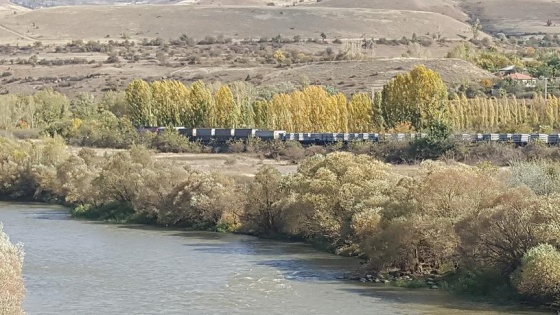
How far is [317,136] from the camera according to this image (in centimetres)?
6894

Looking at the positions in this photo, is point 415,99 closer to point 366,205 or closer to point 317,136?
point 317,136

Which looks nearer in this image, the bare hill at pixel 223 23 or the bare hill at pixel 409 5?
the bare hill at pixel 223 23

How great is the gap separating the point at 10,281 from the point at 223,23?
131600 mm

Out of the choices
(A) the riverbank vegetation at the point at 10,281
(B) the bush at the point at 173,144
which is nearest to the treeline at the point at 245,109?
(B) the bush at the point at 173,144

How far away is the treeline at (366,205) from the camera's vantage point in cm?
2942

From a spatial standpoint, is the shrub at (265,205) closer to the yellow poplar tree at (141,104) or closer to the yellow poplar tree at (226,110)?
the yellow poplar tree at (226,110)

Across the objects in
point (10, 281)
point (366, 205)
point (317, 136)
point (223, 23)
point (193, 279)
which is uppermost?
point (10, 281)

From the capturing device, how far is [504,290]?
29.7 m

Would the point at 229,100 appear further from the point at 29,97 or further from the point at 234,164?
the point at 29,97

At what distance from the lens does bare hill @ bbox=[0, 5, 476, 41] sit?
14700 cm

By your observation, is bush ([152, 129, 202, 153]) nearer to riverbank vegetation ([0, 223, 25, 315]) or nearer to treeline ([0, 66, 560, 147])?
treeline ([0, 66, 560, 147])

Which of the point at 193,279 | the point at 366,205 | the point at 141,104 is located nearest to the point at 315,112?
the point at 141,104

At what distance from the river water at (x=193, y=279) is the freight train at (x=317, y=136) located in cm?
2283

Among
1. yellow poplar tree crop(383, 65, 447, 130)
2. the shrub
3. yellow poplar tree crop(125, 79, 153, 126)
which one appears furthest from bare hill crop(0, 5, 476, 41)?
the shrub
